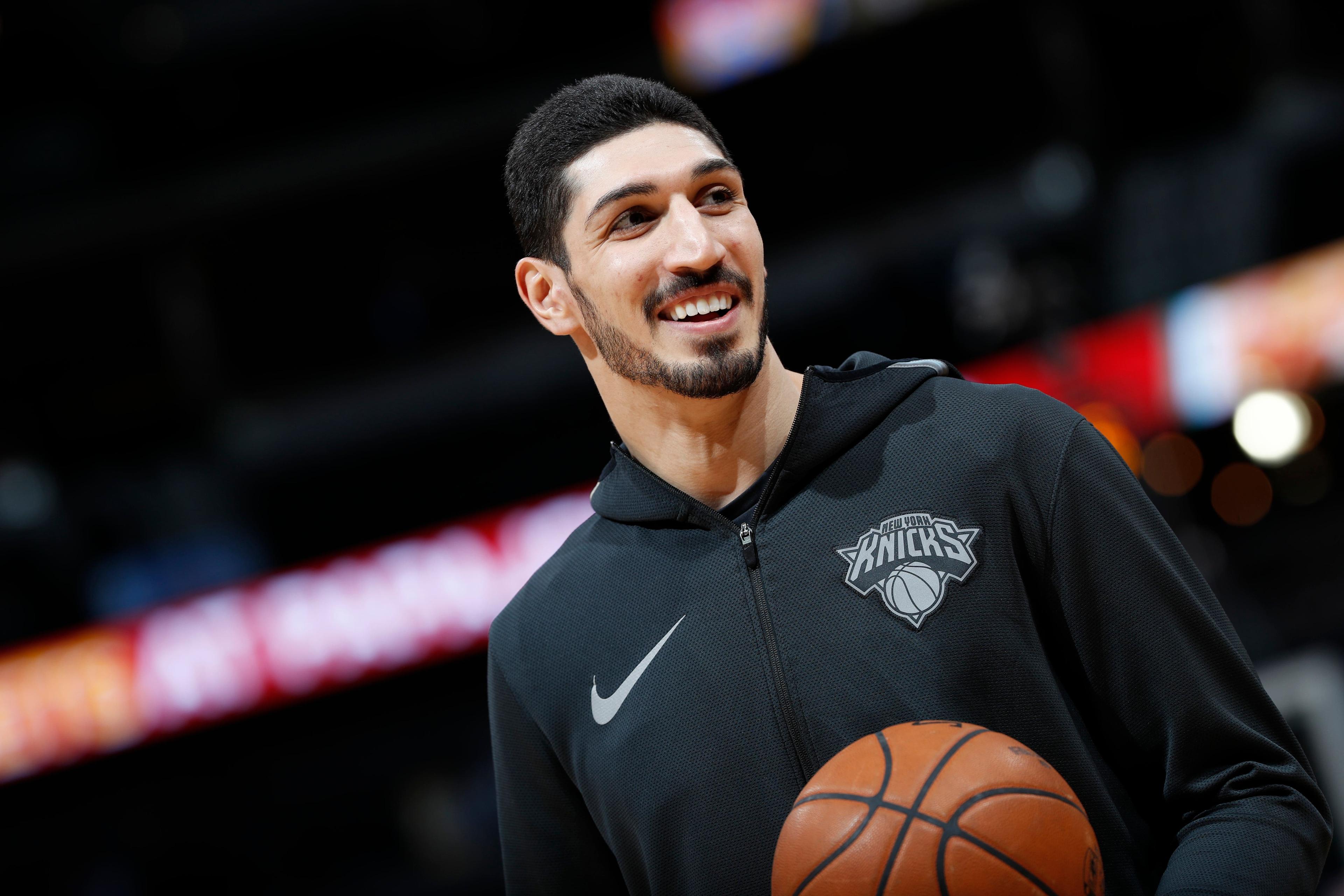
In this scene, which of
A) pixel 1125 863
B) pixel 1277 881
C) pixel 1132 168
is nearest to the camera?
pixel 1277 881

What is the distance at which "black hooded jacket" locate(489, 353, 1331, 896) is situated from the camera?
1.79m

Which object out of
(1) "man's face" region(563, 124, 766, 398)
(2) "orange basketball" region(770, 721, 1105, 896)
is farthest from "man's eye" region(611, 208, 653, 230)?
(2) "orange basketball" region(770, 721, 1105, 896)

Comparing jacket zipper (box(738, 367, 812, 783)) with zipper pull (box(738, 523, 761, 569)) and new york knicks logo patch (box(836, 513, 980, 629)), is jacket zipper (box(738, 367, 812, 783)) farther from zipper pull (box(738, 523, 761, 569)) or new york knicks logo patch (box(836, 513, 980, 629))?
new york knicks logo patch (box(836, 513, 980, 629))

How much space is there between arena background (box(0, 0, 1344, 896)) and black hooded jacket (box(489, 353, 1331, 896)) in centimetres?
777

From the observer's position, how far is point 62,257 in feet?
39.4

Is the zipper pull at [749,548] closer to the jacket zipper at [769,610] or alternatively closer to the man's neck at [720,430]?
the jacket zipper at [769,610]

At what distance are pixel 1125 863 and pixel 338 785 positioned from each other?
11.2m

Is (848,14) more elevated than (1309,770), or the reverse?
(848,14)

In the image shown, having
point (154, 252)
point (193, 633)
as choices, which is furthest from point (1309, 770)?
point (154, 252)

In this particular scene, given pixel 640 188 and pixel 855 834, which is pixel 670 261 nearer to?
pixel 640 188

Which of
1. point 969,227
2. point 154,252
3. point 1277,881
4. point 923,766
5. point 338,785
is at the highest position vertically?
point 154,252

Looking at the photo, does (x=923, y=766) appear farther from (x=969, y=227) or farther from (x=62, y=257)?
(x=62, y=257)

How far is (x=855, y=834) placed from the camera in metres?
1.64

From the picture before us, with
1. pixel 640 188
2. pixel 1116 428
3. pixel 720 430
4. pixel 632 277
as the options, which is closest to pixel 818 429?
pixel 720 430
